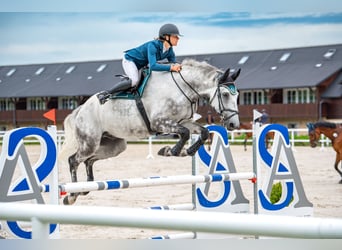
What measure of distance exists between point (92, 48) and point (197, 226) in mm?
19687

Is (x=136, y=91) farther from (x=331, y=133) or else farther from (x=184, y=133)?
(x=331, y=133)

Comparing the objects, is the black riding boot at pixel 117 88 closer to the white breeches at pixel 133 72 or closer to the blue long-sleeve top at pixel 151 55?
the white breeches at pixel 133 72

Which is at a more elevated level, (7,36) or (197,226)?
(7,36)

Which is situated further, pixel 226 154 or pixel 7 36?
pixel 7 36

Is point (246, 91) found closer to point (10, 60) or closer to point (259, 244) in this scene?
point (10, 60)

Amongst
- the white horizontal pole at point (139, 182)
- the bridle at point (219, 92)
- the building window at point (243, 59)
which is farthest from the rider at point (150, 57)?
the building window at point (243, 59)

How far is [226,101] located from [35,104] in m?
24.6

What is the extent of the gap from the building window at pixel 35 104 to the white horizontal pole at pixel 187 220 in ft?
86.6

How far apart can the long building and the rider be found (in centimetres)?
1935

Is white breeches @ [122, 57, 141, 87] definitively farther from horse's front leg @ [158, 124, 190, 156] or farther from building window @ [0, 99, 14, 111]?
building window @ [0, 99, 14, 111]

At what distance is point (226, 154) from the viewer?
424 centimetres

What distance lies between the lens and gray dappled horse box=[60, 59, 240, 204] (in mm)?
3613

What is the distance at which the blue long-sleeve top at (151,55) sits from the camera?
370 cm

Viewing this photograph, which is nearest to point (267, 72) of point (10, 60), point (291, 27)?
point (291, 27)
